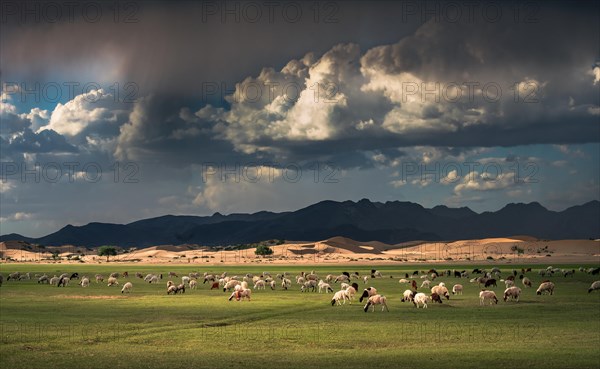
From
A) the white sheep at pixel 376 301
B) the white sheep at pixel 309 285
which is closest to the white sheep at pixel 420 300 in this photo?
the white sheep at pixel 376 301

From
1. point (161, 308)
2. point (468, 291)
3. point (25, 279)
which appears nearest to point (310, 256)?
point (25, 279)

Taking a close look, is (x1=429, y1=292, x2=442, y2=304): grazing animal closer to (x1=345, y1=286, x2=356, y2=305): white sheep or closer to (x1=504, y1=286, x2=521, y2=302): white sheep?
(x1=504, y1=286, x2=521, y2=302): white sheep

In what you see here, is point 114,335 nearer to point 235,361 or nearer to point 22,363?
point 22,363

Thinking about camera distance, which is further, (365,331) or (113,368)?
(365,331)

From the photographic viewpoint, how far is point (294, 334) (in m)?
29.5

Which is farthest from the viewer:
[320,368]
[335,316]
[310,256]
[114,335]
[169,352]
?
[310,256]

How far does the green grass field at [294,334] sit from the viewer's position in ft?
75.5

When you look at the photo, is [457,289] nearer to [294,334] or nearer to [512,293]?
[512,293]

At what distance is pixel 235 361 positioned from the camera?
2295cm

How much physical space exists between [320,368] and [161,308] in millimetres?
22011

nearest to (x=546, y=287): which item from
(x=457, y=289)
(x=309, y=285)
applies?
(x=457, y=289)

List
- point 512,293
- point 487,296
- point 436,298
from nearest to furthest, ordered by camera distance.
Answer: point 487,296 → point 436,298 → point 512,293

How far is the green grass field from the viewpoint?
2300 cm

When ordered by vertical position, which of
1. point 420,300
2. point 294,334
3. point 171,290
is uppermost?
point 420,300
